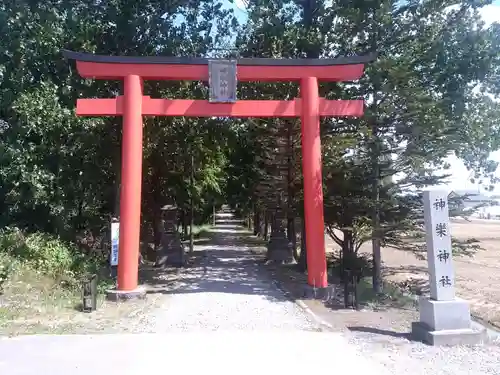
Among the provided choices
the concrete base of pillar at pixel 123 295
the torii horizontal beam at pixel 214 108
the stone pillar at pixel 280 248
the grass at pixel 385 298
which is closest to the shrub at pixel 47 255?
the concrete base of pillar at pixel 123 295

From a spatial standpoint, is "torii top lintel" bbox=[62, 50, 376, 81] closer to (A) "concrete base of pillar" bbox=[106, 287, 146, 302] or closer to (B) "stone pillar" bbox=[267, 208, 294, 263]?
(A) "concrete base of pillar" bbox=[106, 287, 146, 302]

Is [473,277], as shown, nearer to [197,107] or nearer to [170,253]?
[170,253]

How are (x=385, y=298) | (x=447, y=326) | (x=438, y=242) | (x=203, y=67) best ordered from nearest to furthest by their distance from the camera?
1. (x=447, y=326)
2. (x=438, y=242)
3. (x=203, y=67)
4. (x=385, y=298)

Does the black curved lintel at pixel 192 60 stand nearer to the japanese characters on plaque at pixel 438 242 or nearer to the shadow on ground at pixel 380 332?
the japanese characters on plaque at pixel 438 242

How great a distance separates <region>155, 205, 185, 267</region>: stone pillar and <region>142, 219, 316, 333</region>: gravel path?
6.90 ft

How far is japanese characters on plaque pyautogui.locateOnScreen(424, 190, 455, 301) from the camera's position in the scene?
7.68 meters

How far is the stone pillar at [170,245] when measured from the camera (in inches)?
685

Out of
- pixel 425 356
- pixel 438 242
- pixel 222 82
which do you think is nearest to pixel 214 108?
pixel 222 82

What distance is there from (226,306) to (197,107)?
4.52 m

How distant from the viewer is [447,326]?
7332 mm

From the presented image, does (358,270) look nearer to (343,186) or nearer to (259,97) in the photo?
(343,186)

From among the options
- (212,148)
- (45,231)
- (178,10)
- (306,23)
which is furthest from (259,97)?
(45,231)

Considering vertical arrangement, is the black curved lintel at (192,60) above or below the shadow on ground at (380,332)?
above

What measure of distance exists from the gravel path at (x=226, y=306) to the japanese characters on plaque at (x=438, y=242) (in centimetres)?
220
